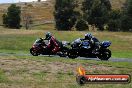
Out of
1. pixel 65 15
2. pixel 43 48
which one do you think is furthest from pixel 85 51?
pixel 65 15

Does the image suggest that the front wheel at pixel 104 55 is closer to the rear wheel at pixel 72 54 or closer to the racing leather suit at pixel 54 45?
the rear wheel at pixel 72 54

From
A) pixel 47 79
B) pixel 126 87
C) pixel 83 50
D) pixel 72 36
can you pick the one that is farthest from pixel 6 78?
pixel 72 36

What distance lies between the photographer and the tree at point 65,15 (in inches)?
3947

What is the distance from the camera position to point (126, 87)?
18453mm

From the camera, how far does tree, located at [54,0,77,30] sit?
100250 mm

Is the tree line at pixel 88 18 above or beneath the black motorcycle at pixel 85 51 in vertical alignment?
beneath

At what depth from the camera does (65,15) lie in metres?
102

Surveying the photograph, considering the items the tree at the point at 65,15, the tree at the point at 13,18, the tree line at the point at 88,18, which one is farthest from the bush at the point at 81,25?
the tree at the point at 13,18

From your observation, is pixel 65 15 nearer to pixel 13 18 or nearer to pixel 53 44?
pixel 13 18

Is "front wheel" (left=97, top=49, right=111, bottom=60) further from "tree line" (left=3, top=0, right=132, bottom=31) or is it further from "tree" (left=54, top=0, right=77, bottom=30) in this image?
"tree" (left=54, top=0, right=77, bottom=30)

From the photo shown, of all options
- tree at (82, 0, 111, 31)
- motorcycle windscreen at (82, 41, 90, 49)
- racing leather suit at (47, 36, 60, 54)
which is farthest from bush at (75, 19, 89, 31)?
motorcycle windscreen at (82, 41, 90, 49)

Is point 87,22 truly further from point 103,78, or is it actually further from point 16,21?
point 103,78

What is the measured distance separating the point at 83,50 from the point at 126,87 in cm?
1331

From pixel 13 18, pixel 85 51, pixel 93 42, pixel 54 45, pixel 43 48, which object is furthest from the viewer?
pixel 13 18
